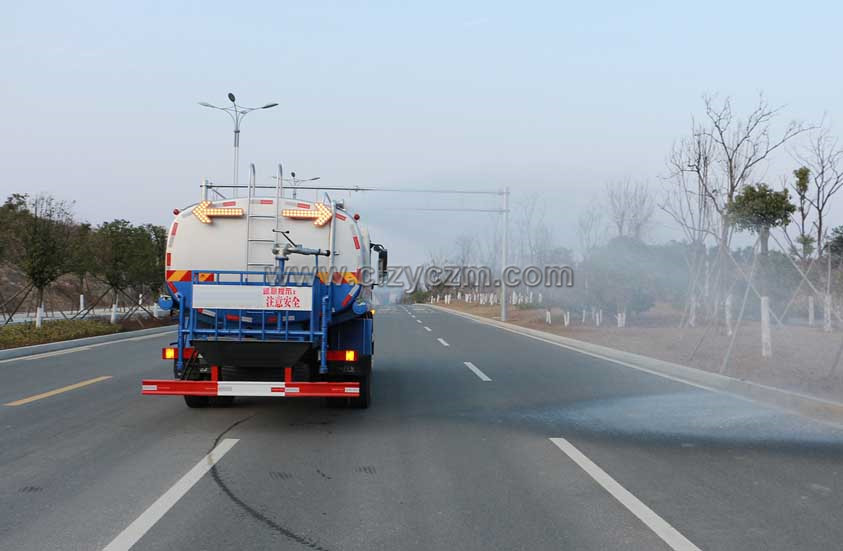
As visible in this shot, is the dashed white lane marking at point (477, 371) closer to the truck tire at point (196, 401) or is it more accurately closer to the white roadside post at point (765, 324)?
the truck tire at point (196, 401)

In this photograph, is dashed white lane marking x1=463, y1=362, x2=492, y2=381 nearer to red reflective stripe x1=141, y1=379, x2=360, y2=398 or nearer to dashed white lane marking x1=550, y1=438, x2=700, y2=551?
red reflective stripe x1=141, y1=379, x2=360, y2=398

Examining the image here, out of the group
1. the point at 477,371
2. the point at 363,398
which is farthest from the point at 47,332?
the point at 363,398

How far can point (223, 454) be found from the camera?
646cm

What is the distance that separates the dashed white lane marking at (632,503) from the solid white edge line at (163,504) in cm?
333

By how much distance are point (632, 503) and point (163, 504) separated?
347 cm

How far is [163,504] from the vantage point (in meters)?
4.93

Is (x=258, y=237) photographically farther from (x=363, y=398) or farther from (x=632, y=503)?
(x=632, y=503)

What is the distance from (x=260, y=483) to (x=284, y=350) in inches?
79.6

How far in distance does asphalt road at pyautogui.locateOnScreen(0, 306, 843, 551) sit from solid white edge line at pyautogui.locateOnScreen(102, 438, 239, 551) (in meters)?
0.02

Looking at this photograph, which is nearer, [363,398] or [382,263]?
[363,398]

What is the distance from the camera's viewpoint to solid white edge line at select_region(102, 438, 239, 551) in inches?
166

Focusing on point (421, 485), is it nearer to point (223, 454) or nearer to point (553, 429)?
point (223, 454)

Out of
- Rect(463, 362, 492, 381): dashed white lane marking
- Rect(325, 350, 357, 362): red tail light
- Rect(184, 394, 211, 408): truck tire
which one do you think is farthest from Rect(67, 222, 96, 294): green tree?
Rect(325, 350, 357, 362): red tail light

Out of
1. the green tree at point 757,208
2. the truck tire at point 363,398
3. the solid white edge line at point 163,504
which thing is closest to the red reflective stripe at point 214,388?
the solid white edge line at point 163,504
